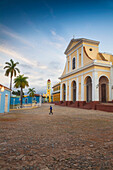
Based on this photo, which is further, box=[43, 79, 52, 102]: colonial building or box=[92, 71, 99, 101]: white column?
box=[43, 79, 52, 102]: colonial building

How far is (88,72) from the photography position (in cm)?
2075

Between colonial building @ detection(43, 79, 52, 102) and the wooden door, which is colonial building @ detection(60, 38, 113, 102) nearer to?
the wooden door

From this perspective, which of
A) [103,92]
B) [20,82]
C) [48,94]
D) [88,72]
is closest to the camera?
[88,72]

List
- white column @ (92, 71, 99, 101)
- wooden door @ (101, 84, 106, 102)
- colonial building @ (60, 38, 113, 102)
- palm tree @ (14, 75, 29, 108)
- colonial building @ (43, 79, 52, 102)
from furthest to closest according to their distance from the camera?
colonial building @ (43, 79, 52, 102) < palm tree @ (14, 75, 29, 108) < wooden door @ (101, 84, 106, 102) < colonial building @ (60, 38, 113, 102) < white column @ (92, 71, 99, 101)

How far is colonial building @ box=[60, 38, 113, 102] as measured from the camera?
62.9ft

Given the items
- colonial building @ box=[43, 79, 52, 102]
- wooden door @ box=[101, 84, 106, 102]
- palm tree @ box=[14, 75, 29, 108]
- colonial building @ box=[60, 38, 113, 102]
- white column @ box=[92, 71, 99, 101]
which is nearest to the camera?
white column @ box=[92, 71, 99, 101]

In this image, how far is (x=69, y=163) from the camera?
2715mm

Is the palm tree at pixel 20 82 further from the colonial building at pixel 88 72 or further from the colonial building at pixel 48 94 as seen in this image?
the colonial building at pixel 48 94

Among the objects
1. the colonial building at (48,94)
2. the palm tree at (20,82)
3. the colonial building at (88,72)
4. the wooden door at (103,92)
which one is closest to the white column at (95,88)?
the colonial building at (88,72)

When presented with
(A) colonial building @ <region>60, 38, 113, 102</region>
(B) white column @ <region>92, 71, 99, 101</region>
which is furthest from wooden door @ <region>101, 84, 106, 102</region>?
(B) white column @ <region>92, 71, 99, 101</region>

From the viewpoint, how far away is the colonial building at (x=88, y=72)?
62.9ft

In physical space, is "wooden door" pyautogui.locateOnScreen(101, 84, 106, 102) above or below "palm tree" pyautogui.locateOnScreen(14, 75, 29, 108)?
below

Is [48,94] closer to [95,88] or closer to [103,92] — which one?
[103,92]

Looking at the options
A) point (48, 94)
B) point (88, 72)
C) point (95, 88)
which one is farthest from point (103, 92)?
point (48, 94)
